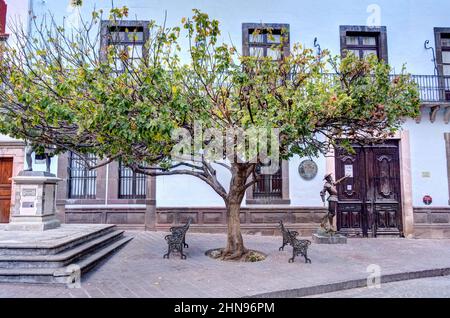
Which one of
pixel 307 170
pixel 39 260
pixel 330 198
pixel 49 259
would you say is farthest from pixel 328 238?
pixel 39 260

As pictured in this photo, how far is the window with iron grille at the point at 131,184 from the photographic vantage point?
37.0 feet

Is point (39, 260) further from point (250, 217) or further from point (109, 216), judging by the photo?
point (250, 217)

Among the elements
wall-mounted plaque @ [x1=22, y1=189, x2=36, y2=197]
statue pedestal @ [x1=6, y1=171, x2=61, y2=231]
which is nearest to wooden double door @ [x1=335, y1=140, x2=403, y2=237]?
statue pedestal @ [x1=6, y1=171, x2=61, y2=231]

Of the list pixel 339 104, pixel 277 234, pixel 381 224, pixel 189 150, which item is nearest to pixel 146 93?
pixel 189 150

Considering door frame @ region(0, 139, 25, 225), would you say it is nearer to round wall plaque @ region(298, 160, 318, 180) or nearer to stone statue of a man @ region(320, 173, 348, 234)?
round wall plaque @ region(298, 160, 318, 180)

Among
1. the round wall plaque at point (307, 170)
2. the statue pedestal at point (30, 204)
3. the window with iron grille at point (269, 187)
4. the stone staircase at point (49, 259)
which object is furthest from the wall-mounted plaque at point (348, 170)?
the statue pedestal at point (30, 204)

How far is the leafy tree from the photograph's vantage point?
5738 mm

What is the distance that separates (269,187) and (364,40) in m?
6.04

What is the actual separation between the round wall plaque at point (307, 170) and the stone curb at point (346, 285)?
479cm

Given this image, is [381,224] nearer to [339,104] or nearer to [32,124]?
[339,104]

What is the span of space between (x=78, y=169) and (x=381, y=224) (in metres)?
10.2

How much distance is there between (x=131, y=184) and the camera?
11305 millimetres

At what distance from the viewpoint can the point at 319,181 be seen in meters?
10.9

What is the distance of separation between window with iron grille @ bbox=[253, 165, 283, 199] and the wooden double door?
6.31ft
